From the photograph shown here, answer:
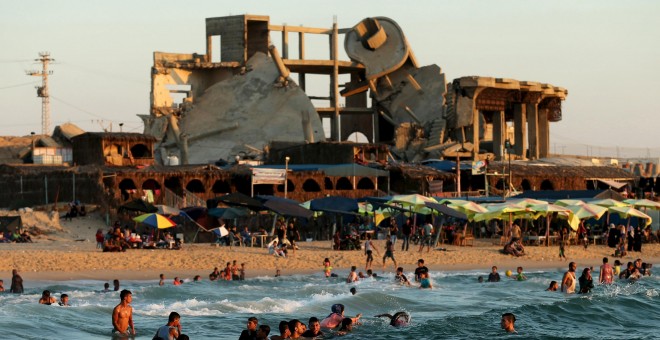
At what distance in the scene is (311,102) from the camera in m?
73.7

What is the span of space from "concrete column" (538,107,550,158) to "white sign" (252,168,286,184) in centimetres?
2955

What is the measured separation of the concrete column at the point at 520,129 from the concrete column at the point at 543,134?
2.31 m

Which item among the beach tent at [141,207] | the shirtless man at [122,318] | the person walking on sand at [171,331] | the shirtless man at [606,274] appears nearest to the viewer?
the person walking on sand at [171,331]

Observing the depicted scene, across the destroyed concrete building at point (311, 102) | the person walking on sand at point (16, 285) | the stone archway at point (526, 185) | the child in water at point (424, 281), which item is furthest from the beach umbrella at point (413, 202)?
the destroyed concrete building at point (311, 102)

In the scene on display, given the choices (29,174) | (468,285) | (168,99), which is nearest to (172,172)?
(29,174)

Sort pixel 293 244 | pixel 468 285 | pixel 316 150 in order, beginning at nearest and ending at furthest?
pixel 468 285 → pixel 293 244 → pixel 316 150

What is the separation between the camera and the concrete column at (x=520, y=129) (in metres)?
69.7

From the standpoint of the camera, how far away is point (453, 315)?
25.4 meters

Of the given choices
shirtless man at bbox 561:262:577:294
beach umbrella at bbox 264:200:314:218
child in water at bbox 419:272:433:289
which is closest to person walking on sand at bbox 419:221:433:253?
beach umbrella at bbox 264:200:314:218

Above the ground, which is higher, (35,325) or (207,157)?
(207,157)

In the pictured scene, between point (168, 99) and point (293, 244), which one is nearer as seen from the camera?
point (293, 244)

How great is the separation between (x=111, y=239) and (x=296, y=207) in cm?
601

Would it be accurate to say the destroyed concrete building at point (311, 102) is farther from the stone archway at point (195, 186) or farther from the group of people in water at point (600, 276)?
the group of people in water at point (600, 276)

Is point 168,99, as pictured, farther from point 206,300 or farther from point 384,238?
point 206,300
